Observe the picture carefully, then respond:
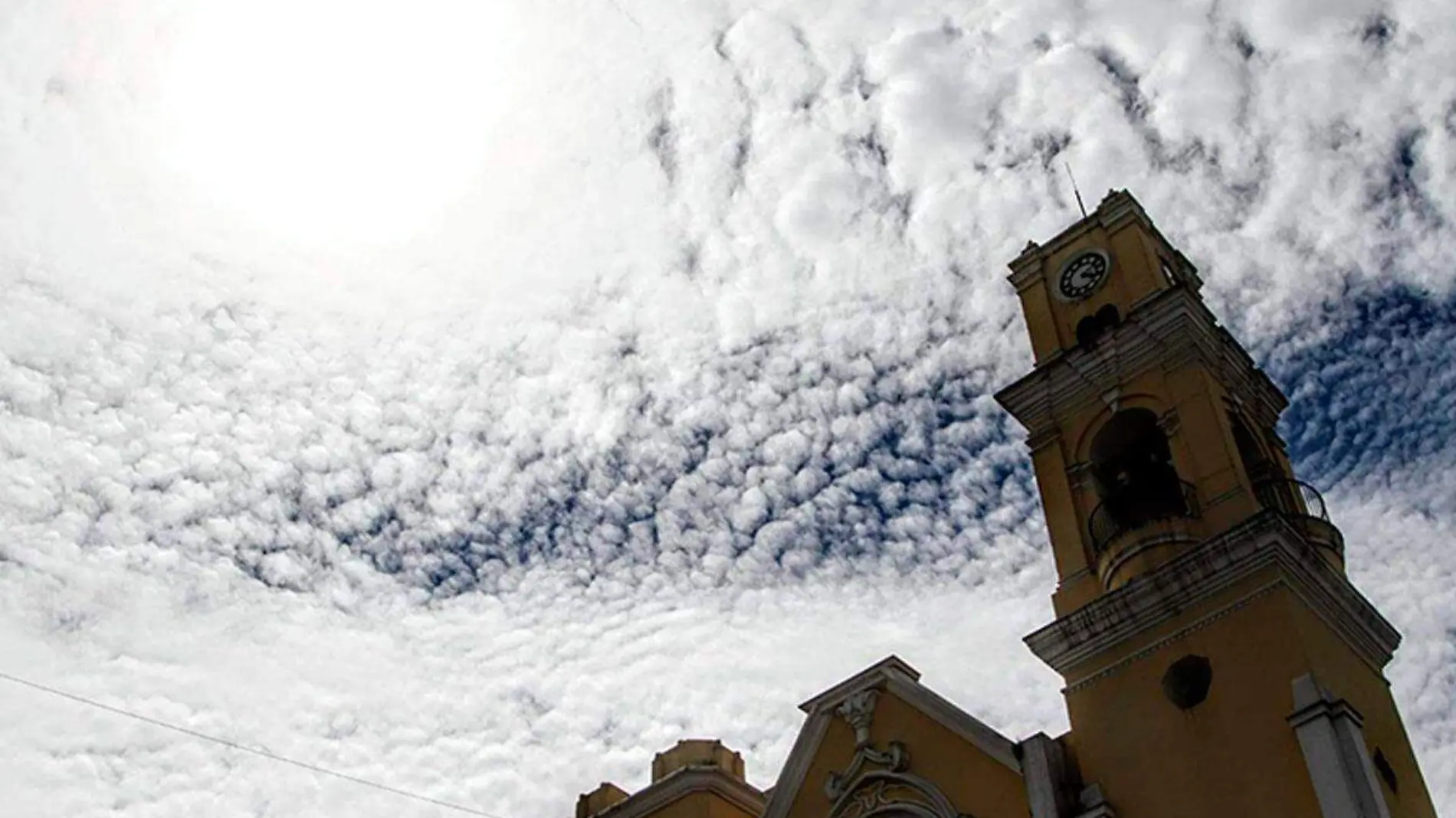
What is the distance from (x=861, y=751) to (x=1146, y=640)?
399cm

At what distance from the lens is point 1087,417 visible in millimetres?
21344

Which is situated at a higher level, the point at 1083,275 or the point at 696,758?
the point at 1083,275

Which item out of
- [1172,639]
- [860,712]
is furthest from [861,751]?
[1172,639]

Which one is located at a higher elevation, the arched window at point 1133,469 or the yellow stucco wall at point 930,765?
the arched window at point 1133,469

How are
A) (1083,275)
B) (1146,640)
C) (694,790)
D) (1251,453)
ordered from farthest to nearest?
(1083,275)
(694,790)
(1251,453)
(1146,640)

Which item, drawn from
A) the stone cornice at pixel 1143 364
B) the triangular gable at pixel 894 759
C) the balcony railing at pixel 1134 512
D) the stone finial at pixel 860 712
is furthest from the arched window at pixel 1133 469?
the stone finial at pixel 860 712

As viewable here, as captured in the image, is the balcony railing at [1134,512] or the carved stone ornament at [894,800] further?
the balcony railing at [1134,512]

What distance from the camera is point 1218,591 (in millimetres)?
17953

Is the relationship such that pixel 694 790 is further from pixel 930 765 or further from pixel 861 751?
pixel 930 765

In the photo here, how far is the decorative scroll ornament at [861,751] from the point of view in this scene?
19516 millimetres

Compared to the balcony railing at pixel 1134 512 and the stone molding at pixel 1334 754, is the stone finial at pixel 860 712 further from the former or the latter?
the stone molding at pixel 1334 754

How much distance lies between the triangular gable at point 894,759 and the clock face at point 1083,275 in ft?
20.9

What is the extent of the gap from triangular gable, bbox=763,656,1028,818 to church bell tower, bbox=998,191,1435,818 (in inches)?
42.9

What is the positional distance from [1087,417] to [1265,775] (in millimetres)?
6347
